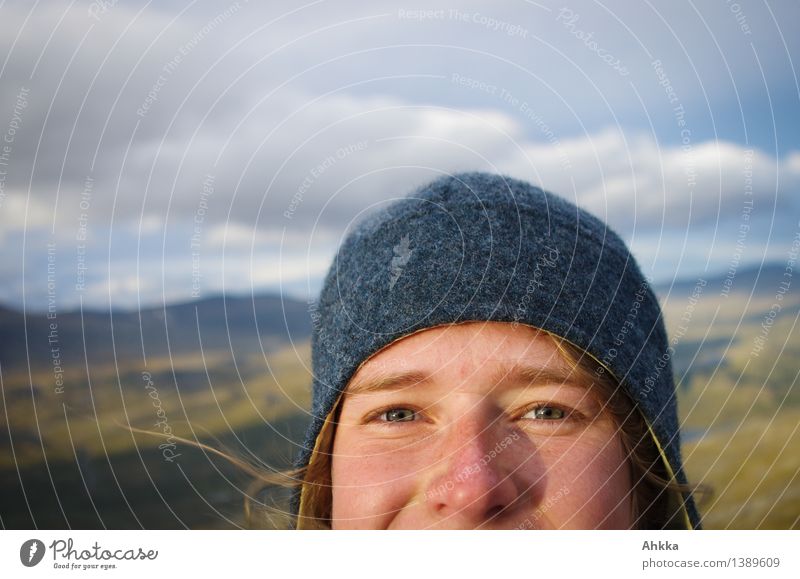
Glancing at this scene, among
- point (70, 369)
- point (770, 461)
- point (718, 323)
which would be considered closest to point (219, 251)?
point (70, 369)

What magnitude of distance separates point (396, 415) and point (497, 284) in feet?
0.62

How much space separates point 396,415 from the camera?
831 mm

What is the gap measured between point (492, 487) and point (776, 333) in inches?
19.1

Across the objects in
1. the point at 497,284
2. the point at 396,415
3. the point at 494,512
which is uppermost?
the point at 497,284

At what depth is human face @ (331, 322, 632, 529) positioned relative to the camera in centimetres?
78

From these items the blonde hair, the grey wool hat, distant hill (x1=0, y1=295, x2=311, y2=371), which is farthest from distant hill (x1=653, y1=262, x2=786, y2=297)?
distant hill (x1=0, y1=295, x2=311, y2=371)

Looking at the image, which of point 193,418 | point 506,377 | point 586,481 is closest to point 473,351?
point 506,377

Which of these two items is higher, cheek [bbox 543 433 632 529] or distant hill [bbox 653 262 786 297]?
distant hill [bbox 653 262 786 297]

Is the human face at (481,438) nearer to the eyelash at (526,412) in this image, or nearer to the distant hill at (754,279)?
the eyelash at (526,412)

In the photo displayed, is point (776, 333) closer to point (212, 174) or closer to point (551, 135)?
point (551, 135)

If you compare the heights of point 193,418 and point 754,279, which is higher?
point 754,279

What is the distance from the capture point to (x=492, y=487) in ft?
2.56

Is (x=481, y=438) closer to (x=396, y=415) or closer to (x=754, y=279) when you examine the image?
(x=396, y=415)

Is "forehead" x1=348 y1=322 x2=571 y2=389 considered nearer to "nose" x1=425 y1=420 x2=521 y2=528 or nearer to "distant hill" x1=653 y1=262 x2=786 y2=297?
"nose" x1=425 y1=420 x2=521 y2=528
